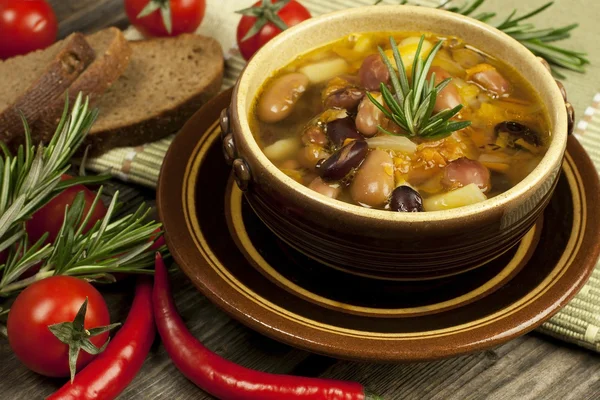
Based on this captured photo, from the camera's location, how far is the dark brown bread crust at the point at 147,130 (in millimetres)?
3025

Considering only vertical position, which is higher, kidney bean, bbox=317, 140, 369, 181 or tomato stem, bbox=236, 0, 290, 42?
kidney bean, bbox=317, 140, 369, 181

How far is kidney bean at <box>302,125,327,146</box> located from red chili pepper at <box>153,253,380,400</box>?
2.15 feet

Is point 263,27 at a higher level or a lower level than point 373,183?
lower

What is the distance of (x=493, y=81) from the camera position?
2.43m

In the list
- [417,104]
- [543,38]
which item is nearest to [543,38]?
[543,38]

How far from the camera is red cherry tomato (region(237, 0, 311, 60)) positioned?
11.1ft

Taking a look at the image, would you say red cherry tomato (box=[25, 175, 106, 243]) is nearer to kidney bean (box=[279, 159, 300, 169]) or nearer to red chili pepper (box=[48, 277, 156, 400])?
red chili pepper (box=[48, 277, 156, 400])

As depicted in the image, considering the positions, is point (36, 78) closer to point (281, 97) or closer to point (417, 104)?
point (281, 97)

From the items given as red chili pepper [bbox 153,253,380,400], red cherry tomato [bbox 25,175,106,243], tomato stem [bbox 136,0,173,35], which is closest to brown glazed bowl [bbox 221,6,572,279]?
red chili pepper [bbox 153,253,380,400]

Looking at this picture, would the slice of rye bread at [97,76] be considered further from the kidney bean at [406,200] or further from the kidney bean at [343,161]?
the kidney bean at [406,200]

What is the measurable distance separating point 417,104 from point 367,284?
0.53 meters

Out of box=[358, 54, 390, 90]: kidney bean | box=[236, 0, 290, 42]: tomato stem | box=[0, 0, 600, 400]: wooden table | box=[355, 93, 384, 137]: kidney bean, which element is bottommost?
box=[0, 0, 600, 400]: wooden table

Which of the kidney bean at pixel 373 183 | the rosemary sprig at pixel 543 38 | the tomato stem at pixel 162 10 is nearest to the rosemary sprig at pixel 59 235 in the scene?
the kidney bean at pixel 373 183

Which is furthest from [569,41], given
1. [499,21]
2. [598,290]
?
[598,290]
